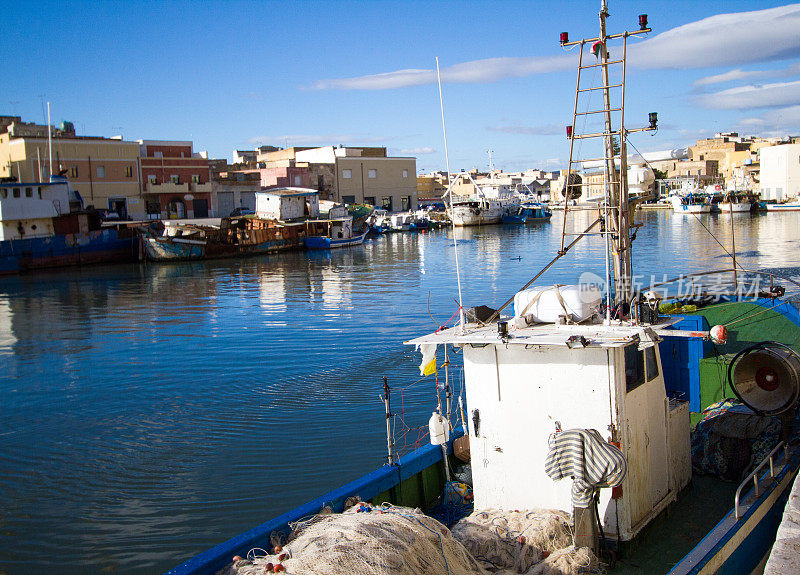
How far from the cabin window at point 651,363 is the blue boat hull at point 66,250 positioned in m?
46.7

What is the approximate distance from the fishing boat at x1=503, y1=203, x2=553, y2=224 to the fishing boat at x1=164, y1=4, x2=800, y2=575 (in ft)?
248

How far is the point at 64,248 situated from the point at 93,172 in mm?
14495

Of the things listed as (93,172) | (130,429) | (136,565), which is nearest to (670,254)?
(130,429)

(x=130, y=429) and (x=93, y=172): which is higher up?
(x=93, y=172)

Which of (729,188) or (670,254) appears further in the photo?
(729,188)

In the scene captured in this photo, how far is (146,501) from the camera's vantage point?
10883 mm

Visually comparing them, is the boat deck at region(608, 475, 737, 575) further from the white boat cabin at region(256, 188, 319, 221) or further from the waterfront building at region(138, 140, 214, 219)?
the waterfront building at region(138, 140, 214, 219)

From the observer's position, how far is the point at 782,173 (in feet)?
293

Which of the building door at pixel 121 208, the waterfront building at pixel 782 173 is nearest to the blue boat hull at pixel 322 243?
the building door at pixel 121 208

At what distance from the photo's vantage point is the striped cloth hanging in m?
5.78

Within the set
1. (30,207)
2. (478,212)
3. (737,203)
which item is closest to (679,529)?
(30,207)

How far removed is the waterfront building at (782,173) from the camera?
8769 centimetres

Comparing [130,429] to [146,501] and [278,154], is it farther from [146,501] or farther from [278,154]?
[278,154]

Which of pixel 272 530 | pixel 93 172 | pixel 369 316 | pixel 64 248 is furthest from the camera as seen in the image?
pixel 93 172
